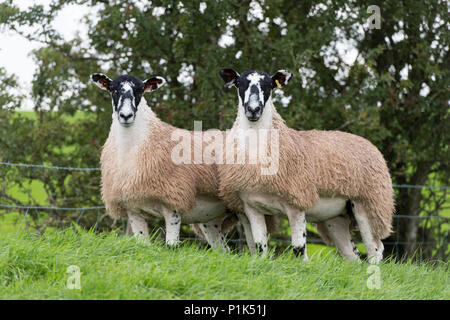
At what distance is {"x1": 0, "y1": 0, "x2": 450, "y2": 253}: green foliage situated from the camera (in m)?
10.2

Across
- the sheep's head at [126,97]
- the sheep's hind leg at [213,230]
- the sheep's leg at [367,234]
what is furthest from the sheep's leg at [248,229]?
the sheep's head at [126,97]

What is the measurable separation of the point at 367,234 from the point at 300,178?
55.7 inches

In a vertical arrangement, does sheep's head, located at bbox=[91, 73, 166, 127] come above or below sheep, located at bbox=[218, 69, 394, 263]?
above

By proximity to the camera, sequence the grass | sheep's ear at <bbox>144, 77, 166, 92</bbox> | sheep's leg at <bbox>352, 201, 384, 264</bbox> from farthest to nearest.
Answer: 1. sheep's leg at <bbox>352, 201, 384, 264</bbox>
2. sheep's ear at <bbox>144, 77, 166, 92</bbox>
3. the grass

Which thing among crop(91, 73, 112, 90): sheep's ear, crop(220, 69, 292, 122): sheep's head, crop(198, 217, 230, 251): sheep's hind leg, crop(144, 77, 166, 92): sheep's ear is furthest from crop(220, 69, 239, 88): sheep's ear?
crop(198, 217, 230, 251): sheep's hind leg

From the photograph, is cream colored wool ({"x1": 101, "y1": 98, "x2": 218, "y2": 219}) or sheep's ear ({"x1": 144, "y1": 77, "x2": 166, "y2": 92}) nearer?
cream colored wool ({"x1": 101, "y1": 98, "x2": 218, "y2": 219})

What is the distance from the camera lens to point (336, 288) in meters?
5.43

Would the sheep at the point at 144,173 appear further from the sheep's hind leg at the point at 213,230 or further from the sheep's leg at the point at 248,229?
the sheep's hind leg at the point at 213,230

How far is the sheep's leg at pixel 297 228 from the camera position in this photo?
6.61 meters

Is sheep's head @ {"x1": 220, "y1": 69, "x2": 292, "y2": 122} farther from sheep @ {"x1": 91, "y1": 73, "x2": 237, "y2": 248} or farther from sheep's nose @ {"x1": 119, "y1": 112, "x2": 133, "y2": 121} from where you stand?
sheep's nose @ {"x1": 119, "y1": 112, "x2": 133, "y2": 121}

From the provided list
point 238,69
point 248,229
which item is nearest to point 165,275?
point 248,229
